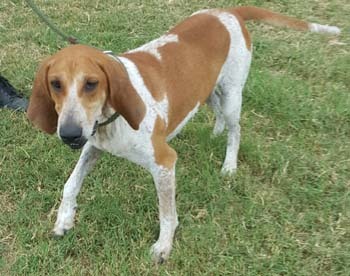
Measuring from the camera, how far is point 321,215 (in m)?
4.15

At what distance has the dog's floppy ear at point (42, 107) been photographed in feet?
10.3

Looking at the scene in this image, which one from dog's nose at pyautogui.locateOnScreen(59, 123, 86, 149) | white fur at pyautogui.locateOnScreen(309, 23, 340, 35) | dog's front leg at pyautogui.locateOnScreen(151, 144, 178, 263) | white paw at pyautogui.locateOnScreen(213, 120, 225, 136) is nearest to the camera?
dog's nose at pyautogui.locateOnScreen(59, 123, 86, 149)

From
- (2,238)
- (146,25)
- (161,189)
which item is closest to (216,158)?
(161,189)

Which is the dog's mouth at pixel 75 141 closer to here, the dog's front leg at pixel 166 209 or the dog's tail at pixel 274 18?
the dog's front leg at pixel 166 209

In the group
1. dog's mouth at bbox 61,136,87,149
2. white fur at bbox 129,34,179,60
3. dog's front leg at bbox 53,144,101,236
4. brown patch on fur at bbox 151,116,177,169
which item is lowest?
dog's front leg at bbox 53,144,101,236

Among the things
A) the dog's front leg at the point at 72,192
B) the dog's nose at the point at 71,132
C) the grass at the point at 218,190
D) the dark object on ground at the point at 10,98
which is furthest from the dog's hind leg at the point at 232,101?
the dark object on ground at the point at 10,98

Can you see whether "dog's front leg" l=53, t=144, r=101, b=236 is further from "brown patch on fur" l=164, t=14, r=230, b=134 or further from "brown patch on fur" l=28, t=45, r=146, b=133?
"brown patch on fur" l=28, t=45, r=146, b=133

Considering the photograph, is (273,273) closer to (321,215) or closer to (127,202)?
(321,215)

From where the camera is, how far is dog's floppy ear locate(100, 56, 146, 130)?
3.06 meters

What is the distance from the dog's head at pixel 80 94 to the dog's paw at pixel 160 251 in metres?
0.95

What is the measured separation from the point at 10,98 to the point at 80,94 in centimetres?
238

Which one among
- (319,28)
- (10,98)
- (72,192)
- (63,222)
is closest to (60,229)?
(63,222)

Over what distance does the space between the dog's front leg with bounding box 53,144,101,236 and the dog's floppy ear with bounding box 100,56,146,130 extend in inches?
31.8

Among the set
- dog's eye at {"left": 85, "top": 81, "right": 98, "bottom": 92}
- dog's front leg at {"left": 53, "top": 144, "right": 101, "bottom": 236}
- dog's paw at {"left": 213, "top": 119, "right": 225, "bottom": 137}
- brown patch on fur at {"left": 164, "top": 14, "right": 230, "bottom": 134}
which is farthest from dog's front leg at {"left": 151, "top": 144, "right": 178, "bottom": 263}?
dog's paw at {"left": 213, "top": 119, "right": 225, "bottom": 137}
